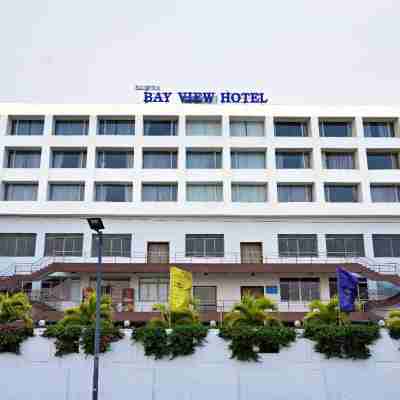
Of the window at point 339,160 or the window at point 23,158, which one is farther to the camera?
the window at point 339,160

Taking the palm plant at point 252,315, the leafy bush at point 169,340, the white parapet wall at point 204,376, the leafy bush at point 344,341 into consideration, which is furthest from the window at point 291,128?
the leafy bush at point 169,340

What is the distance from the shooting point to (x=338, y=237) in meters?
44.1

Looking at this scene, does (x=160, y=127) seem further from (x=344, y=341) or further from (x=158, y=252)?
(x=344, y=341)

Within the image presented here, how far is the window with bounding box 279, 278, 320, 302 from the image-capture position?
42.5m

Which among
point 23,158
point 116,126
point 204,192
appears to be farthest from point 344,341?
point 23,158

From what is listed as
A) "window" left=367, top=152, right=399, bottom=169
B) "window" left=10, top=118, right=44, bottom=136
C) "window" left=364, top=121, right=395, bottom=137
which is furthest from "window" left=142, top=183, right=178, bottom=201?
"window" left=364, top=121, right=395, bottom=137

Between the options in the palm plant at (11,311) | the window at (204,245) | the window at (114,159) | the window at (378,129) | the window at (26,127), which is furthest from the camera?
the window at (378,129)

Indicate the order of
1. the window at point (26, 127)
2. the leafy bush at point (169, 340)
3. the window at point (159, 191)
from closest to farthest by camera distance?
the leafy bush at point (169, 340) < the window at point (159, 191) < the window at point (26, 127)

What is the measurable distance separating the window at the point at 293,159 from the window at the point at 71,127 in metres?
16.6

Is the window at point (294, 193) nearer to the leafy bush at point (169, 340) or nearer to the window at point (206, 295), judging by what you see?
the window at point (206, 295)

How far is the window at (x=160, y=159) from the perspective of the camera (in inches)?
1806

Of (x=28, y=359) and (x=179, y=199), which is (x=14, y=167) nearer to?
(x=179, y=199)

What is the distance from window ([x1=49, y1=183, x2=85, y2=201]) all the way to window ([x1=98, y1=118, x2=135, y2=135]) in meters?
5.11

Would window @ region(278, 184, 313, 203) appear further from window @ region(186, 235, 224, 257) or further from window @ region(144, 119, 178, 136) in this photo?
window @ region(144, 119, 178, 136)
